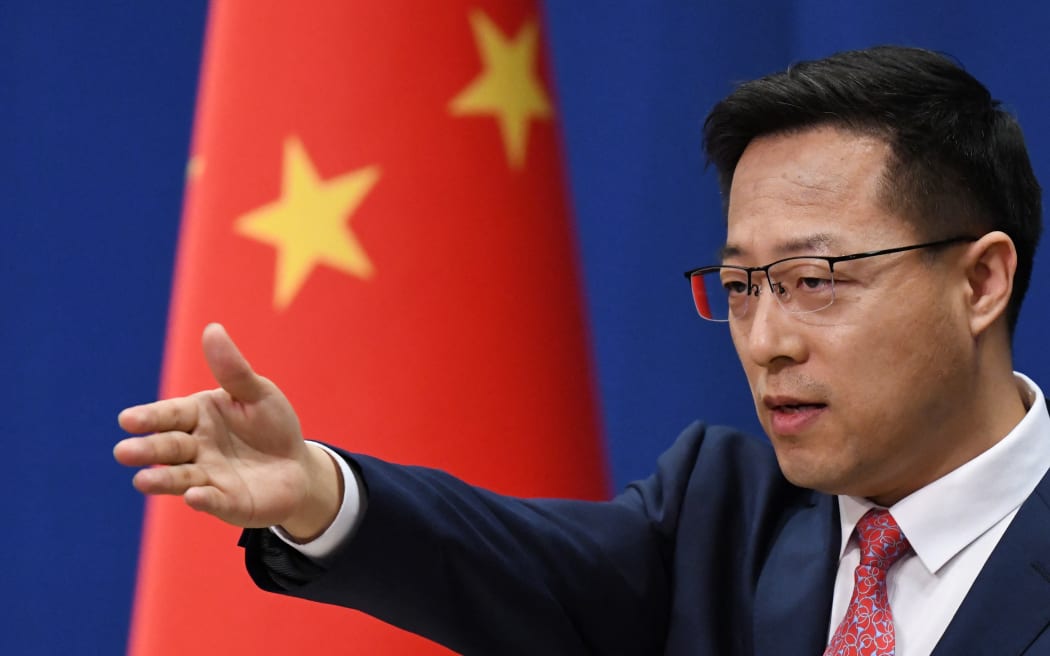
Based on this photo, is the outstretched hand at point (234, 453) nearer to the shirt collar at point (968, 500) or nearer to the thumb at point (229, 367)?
the thumb at point (229, 367)

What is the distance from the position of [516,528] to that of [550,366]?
29cm

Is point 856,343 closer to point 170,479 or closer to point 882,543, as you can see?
point 882,543

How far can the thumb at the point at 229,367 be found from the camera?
1.01m

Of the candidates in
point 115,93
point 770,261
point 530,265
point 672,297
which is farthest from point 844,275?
point 115,93

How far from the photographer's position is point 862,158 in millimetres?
1241

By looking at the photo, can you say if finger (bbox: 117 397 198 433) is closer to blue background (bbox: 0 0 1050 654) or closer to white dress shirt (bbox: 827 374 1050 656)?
white dress shirt (bbox: 827 374 1050 656)

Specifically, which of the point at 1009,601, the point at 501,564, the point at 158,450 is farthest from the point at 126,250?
the point at 1009,601

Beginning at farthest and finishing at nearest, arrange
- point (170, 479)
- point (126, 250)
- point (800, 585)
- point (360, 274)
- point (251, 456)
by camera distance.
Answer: point (126, 250) < point (360, 274) < point (800, 585) < point (251, 456) < point (170, 479)

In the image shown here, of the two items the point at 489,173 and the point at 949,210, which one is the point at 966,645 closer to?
the point at 949,210

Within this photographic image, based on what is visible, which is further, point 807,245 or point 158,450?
point 807,245

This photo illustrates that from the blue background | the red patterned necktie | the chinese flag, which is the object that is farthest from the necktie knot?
the blue background

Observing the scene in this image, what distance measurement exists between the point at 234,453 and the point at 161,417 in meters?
0.10

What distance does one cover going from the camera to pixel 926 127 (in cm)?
126

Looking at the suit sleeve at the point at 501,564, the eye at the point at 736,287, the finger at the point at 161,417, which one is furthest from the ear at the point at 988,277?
the finger at the point at 161,417
